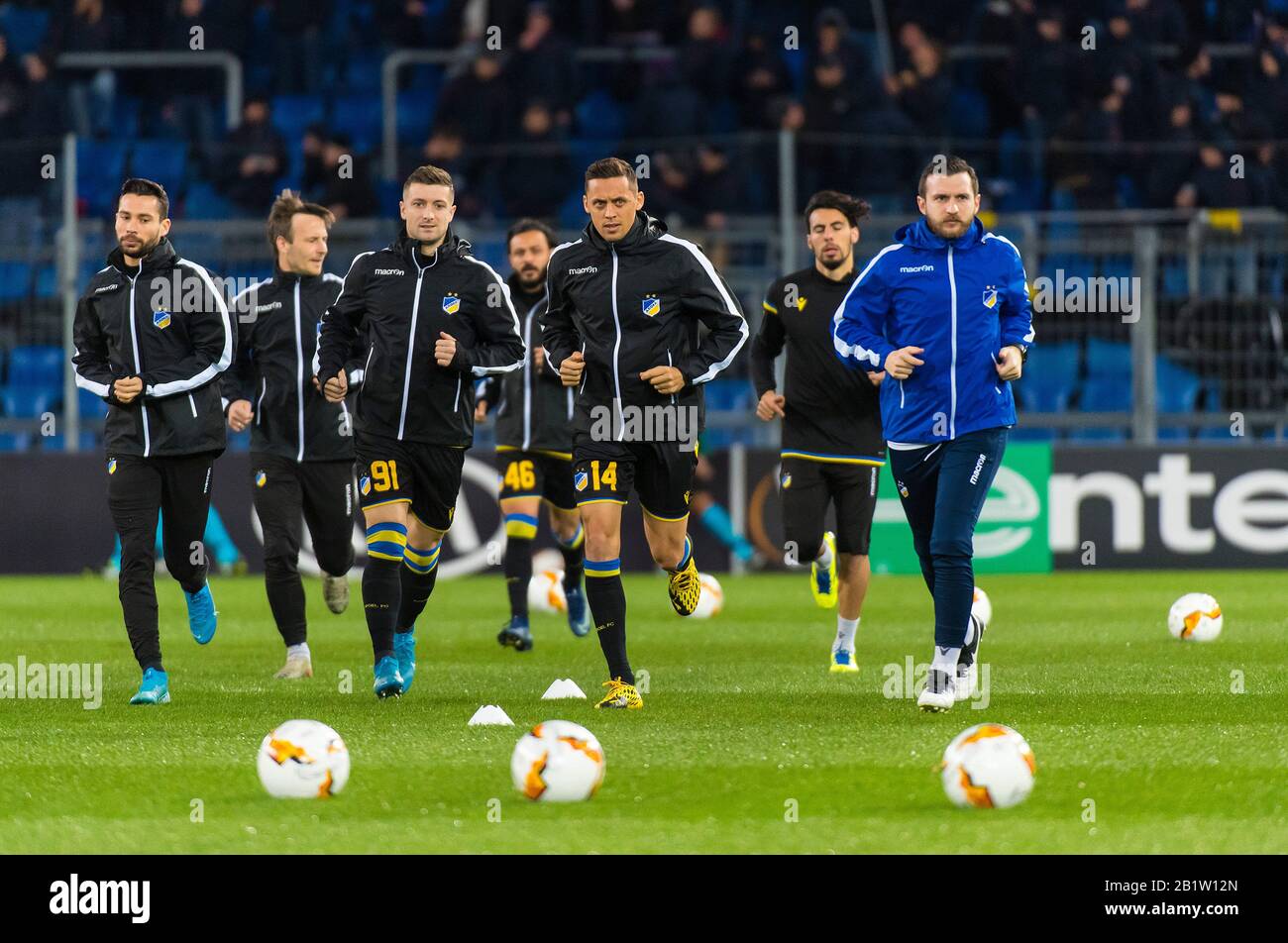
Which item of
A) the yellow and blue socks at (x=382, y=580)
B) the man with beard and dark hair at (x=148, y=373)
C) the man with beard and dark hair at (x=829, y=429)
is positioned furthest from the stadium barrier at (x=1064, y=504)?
the man with beard and dark hair at (x=148, y=373)

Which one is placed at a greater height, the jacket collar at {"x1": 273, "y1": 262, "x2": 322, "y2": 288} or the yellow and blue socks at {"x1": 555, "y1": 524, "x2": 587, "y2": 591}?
the jacket collar at {"x1": 273, "y1": 262, "x2": 322, "y2": 288}

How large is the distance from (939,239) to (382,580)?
10.1ft

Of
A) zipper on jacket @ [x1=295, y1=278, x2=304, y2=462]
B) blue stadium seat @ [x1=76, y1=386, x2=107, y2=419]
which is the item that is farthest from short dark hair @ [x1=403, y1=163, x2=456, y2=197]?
blue stadium seat @ [x1=76, y1=386, x2=107, y2=419]

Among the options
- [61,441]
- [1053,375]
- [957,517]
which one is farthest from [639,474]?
[61,441]

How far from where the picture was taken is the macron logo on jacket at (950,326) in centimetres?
866

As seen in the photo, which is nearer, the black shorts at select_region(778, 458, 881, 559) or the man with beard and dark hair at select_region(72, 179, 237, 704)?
the man with beard and dark hair at select_region(72, 179, 237, 704)

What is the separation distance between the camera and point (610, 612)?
8.91 metres

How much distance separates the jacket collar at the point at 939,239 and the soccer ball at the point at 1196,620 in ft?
13.9

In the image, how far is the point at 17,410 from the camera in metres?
19.4

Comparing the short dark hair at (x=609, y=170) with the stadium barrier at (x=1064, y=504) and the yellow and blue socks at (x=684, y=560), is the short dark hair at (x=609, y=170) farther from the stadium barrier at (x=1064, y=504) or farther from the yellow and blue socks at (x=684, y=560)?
the stadium barrier at (x=1064, y=504)

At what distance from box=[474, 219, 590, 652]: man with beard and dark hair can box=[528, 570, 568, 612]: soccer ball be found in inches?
78.8

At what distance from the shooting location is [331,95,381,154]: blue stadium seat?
23.4m

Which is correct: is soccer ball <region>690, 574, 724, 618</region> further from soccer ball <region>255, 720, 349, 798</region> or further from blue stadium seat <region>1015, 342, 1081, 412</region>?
soccer ball <region>255, 720, 349, 798</region>
